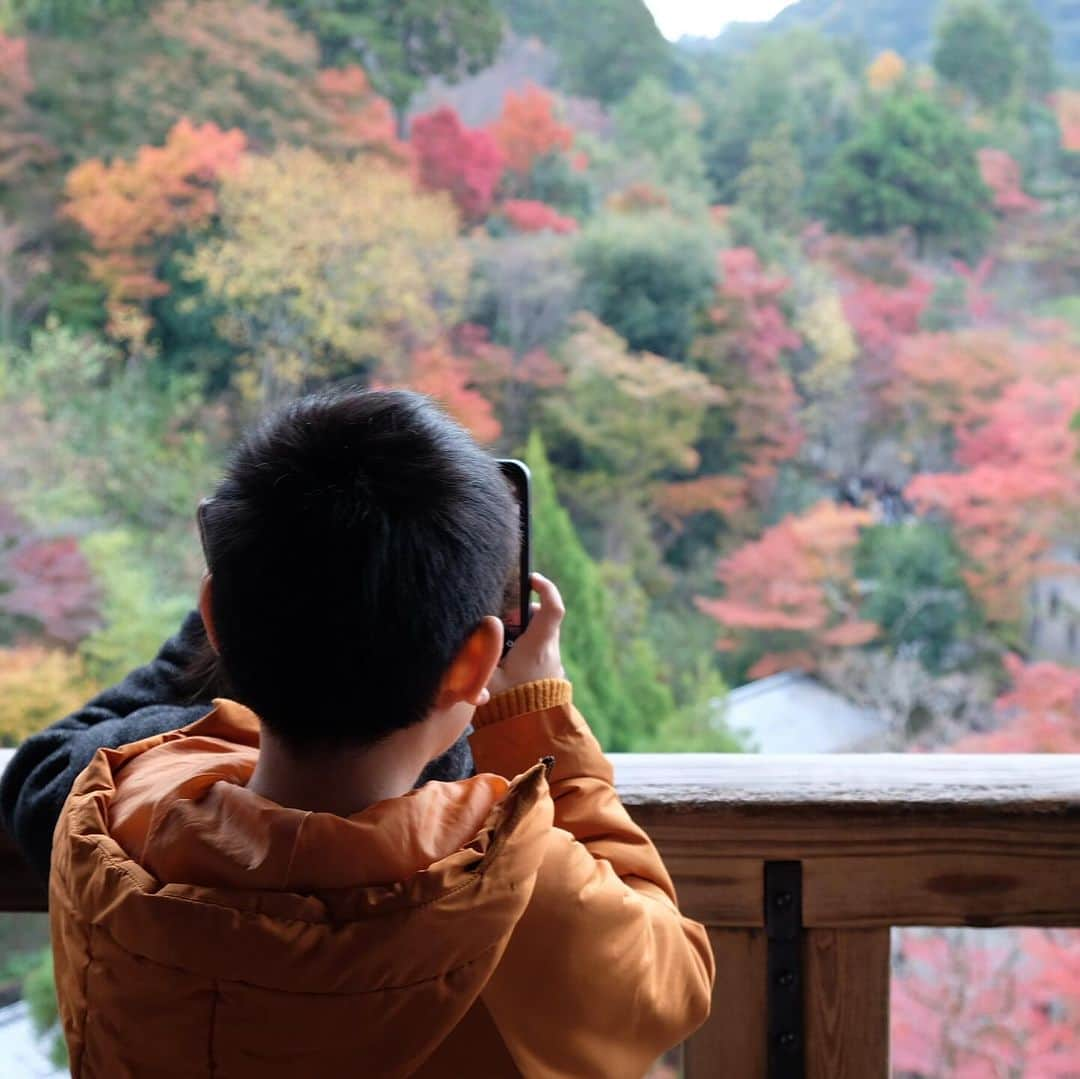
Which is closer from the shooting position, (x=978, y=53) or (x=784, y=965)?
(x=784, y=965)

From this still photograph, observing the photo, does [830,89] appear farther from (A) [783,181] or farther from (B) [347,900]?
(B) [347,900]

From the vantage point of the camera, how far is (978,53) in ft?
Result: 20.5

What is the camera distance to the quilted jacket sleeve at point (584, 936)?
49 centimetres

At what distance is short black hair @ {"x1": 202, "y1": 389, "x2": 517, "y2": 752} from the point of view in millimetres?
466

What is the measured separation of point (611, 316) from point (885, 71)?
1.96 m

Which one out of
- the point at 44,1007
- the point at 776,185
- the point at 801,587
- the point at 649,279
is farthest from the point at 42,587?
the point at 776,185

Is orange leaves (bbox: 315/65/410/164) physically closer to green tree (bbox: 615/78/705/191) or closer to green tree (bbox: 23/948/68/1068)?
green tree (bbox: 615/78/705/191)

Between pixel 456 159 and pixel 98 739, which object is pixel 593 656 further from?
pixel 98 739

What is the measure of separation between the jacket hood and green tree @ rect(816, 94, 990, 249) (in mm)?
6028

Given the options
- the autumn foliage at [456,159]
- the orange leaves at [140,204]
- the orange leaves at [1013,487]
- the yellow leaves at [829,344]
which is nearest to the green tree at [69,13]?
the orange leaves at [140,204]

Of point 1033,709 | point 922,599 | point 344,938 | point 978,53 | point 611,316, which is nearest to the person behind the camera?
point 344,938

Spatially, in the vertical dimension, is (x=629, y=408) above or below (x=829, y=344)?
below

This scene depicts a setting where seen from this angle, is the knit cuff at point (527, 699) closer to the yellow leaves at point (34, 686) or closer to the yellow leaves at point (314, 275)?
the yellow leaves at point (34, 686)

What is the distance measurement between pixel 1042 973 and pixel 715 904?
378cm
